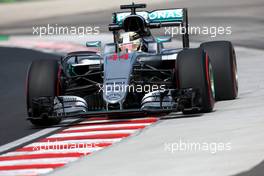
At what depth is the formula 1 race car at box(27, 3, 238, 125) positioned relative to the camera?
1352cm

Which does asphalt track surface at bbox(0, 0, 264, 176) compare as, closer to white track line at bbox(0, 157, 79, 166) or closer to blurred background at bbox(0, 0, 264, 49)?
white track line at bbox(0, 157, 79, 166)

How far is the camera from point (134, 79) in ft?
45.9

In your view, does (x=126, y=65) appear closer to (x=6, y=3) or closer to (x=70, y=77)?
(x=70, y=77)

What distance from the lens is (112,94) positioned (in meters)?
13.5

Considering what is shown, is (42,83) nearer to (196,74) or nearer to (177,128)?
(196,74)

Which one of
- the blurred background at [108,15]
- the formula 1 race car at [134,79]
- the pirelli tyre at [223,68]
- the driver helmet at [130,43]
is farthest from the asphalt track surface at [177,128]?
the blurred background at [108,15]

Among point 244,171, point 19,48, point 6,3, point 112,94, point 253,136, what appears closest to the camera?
point 244,171

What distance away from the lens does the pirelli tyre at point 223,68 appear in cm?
1485

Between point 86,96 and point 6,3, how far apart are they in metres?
39.6

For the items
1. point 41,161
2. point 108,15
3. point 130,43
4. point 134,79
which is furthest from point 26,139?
point 108,15

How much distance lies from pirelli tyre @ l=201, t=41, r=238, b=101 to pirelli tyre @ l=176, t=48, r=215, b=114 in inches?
43.4

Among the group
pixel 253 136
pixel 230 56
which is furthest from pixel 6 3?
pixel 253 136

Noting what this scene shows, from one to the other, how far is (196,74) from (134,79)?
0.97 meters

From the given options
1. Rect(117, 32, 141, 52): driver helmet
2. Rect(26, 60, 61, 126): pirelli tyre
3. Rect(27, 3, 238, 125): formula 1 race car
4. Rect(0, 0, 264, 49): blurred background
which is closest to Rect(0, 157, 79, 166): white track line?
Rect(27, 3, 238, 125): formula 1 race car
